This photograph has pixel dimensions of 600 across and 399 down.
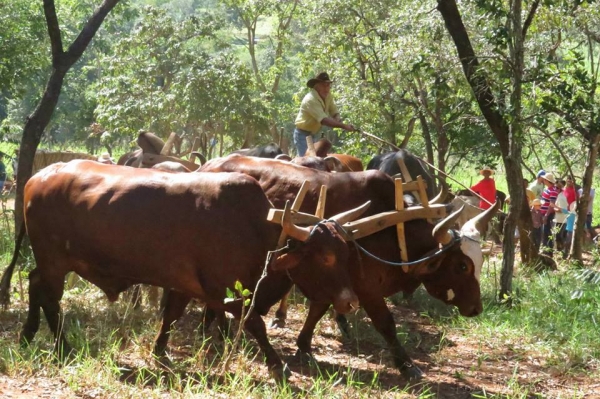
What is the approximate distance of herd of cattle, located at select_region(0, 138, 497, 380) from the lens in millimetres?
6723

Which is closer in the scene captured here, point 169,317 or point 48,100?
point 169,317

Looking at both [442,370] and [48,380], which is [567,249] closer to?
[442,370]

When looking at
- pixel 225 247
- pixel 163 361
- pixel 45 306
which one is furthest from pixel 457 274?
pixel 45 306

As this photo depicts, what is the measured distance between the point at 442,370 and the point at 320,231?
1.84 metres

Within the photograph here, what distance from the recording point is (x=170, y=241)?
22.4ft

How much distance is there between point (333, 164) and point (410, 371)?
331 cm

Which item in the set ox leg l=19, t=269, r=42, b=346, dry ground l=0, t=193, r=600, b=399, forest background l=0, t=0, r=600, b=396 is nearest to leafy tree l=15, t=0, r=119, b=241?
dry ground l=0, t=193, r=600, b=399

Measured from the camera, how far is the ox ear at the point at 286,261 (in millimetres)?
6566

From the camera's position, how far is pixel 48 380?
6.18 m

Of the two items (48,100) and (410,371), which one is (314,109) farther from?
(410,371)

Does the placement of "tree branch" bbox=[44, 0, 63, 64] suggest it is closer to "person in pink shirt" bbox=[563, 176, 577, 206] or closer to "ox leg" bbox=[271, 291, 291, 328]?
"ox leg" bbox=[271, 291, 291, 328]

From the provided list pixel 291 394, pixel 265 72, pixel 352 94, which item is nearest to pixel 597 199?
pixel 265 72

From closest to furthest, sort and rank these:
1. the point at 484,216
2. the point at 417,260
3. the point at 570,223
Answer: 1. the point at 417,260
2. the point at 484,216
3. the point at 570,223

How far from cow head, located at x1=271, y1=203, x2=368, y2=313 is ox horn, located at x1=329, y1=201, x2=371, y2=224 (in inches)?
9.6
